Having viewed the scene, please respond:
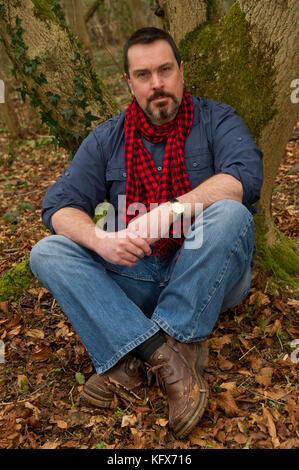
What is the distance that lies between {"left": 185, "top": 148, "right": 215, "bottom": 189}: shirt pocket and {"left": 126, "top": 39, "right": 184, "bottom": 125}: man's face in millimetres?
319

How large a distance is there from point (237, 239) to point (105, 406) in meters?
1.26

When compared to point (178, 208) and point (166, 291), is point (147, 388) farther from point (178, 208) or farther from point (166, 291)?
point (178, 208)

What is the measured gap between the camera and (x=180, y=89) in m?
2.83

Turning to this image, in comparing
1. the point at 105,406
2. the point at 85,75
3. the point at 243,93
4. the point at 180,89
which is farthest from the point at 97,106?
the point at 105,406

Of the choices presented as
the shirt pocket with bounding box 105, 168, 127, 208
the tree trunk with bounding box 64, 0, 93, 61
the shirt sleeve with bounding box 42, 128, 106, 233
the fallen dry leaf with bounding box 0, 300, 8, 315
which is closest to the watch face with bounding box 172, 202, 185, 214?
the shirt pocket with bounding box 105, 168, 127, 208

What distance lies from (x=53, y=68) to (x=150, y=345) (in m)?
2.42

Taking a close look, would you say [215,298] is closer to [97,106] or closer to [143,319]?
[143,319]

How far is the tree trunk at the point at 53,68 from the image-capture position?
3.36 m

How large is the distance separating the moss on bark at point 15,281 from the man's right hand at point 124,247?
139 cm

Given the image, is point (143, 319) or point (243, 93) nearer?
point (143, 319)

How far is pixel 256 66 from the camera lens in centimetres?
287

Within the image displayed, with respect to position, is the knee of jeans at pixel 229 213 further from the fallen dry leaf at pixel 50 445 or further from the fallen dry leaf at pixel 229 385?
the fallen dry leaf at pixel 50 445
